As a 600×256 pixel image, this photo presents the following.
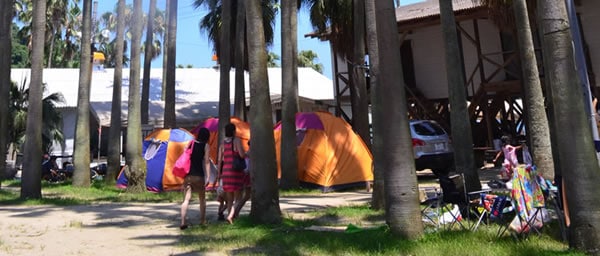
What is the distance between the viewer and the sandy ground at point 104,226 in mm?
6086

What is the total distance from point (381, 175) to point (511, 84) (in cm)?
1173

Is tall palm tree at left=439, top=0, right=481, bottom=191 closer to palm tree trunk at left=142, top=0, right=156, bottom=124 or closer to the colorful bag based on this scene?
the colorful bag

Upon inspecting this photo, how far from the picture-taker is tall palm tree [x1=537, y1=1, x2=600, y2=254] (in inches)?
184

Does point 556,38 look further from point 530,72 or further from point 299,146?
point 299,146

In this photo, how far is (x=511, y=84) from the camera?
698 inches

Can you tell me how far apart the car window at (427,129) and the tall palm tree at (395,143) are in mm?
8228

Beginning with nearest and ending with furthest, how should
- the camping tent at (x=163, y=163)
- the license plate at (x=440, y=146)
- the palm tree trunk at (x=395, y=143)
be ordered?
the palm tree trunk at (x=395, y=143) < the license plate at (x=440, y=146) < the camping tent at (x=163, y=163)

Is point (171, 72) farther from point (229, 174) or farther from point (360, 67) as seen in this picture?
point (229, 174)

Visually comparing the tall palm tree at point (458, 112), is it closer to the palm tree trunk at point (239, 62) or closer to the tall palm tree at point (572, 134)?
the tall palm tree at point (572, 134)

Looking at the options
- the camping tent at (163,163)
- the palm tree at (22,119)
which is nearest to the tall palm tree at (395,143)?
the camping tent at (163,163)

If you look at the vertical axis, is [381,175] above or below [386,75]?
below

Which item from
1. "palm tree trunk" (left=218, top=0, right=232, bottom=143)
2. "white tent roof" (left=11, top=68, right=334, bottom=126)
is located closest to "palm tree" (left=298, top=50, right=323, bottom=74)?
"white tent roof" (left=11, top=68, right=334, bottom=126)

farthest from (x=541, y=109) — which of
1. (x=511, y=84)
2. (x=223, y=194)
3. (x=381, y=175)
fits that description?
(x=511, y=84)

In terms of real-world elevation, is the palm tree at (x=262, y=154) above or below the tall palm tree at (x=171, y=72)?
below
